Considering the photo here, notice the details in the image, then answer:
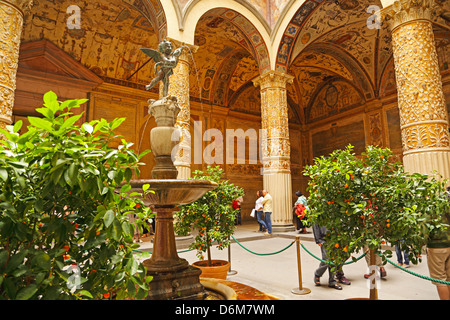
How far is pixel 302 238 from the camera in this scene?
804 cm

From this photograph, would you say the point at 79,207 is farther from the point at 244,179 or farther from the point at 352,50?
the point at 352,50

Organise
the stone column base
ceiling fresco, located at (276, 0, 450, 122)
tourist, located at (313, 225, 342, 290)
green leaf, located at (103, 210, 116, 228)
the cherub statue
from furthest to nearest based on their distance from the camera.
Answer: ceiling fresco, located at (276, 0, 450, 122) < the stone column base < tourist, located at (313, 225, 342, 290) < the cherub statue < green leaf, located at (103, 210, 116, 228)

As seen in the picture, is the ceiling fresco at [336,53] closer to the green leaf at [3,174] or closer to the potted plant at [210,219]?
the potted plant at [210,219]

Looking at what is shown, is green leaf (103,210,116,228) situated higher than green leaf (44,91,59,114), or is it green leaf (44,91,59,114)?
green leaf (44,91,59,114)

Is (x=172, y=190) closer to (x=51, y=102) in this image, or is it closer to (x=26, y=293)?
(x=51, y=102)

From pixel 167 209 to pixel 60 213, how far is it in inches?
75.4

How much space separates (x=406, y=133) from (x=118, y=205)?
6734mm

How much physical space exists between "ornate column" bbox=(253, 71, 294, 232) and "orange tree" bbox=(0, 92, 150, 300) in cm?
855

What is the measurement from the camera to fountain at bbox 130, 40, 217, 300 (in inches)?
Answer: 107

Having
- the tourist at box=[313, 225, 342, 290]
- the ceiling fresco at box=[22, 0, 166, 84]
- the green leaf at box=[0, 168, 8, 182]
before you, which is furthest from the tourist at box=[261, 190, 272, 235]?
the green leaf at box=[0, 168, 8, 182]

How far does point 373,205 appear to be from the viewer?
8.21ft

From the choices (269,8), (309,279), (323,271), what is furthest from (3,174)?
(269,8)

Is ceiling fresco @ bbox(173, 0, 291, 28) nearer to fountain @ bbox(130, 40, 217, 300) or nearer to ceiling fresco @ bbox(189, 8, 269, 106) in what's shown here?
ceiling fresco @ bbox(189, 8, 269, 106)
